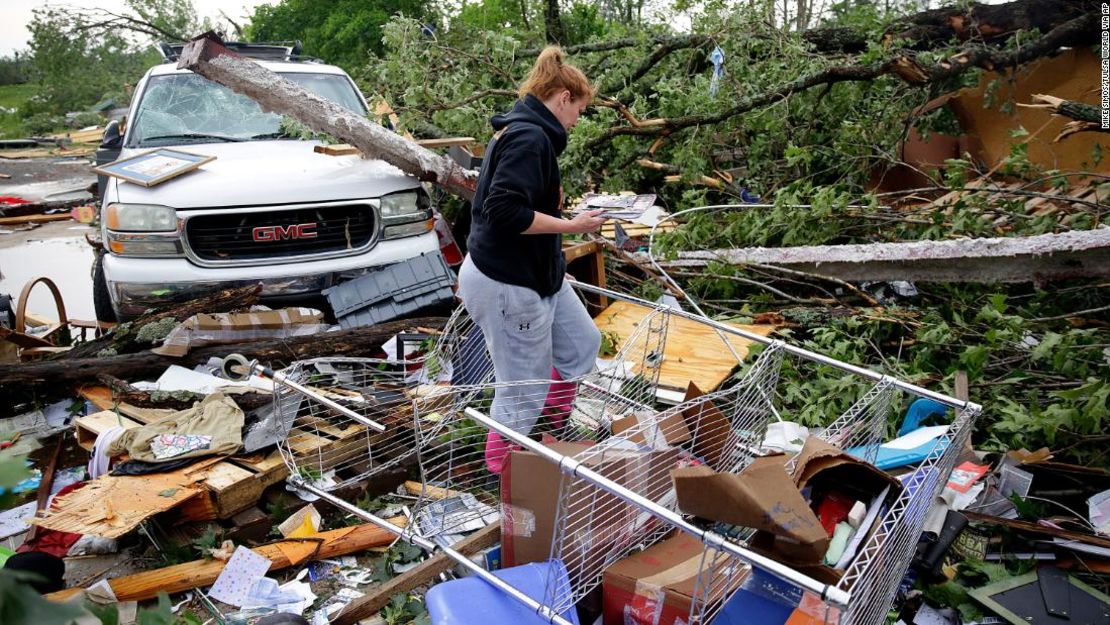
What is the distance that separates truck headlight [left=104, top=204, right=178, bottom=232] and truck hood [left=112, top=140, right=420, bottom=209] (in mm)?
41

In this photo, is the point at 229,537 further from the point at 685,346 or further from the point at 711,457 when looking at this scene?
the point at 685,346

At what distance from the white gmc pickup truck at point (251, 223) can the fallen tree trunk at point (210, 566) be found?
6.40ft

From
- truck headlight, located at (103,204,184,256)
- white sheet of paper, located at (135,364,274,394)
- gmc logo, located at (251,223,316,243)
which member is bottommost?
white sheet of paper, located at (135,364,274,394)

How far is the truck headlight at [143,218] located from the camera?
453cm

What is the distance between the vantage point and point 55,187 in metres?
13.8

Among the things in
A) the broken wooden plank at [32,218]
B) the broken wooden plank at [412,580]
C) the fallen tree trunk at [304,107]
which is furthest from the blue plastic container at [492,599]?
the broken wooden plank at [32,218]

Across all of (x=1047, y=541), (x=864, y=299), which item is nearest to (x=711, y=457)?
(x=1047, y=541)

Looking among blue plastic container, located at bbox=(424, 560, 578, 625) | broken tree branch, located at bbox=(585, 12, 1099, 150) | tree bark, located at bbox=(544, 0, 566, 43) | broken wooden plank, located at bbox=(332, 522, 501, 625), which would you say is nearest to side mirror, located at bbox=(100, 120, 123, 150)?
broken tree branch, located at bbox=(585, 12, 1099, 150)

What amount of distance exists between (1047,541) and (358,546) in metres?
2.79

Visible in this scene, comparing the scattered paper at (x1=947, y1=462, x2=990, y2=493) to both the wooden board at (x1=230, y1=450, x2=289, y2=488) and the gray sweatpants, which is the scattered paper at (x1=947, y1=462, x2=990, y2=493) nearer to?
the gray sweatpants

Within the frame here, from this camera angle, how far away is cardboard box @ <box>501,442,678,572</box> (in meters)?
2.47

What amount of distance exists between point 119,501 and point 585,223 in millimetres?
2145

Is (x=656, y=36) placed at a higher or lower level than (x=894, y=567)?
higher

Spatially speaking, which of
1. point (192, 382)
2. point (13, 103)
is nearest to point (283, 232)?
point (192, 382)
